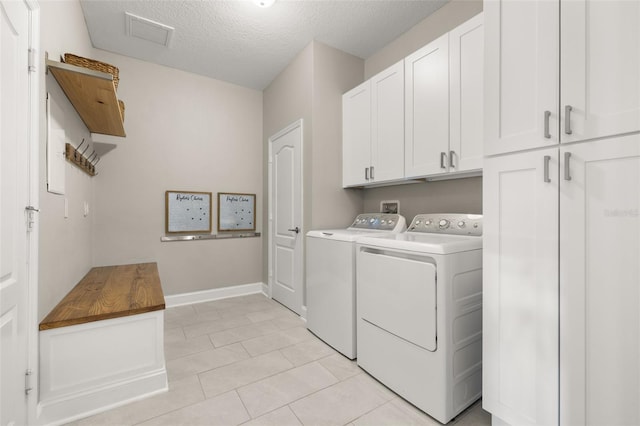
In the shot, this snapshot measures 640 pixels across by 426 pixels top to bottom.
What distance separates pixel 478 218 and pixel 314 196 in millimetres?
1506

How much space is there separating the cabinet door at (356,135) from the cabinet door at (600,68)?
1.66 meters

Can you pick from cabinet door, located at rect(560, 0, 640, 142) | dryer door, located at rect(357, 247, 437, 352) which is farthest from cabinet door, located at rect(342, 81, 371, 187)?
cabinet door, located at rect(560, 0, 640, 142)

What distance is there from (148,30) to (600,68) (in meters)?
3.42

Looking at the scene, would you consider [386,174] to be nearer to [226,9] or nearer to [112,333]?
[226,9]

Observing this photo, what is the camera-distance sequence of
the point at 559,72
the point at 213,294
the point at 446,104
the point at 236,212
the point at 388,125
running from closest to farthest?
the point at 559,72 < the point at 446,104 < the point at 388,125 < the point at 213,294 < the point at 236,212

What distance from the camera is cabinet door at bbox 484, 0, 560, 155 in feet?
3.94

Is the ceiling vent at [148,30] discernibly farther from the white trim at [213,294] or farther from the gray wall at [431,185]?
the white trim at [213,294]

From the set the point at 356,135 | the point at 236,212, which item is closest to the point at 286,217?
the point at 236,212

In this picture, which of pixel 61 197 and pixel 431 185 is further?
pixel 431 185

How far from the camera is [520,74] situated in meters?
1.29

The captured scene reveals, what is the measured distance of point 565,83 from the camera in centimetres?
116

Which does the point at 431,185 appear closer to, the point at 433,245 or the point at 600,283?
the point at 433,245

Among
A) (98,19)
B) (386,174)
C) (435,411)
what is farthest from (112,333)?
(98,19)

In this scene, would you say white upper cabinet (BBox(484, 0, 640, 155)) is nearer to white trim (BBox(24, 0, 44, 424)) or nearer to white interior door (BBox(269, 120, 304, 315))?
white interior door (BBox(269, 120, 304, 315))
